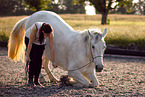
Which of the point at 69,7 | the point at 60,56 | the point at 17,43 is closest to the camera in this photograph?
the point at 60,56

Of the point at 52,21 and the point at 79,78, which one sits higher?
the point at 52,21

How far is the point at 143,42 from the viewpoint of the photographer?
35.2ft

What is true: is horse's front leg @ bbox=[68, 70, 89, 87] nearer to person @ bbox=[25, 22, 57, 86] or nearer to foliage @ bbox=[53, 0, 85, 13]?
person @ bbox=[25, 22, 57, 86]

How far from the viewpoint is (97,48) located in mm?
4184

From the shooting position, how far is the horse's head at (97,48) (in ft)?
13.6

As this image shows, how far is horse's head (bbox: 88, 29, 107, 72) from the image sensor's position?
4136mm

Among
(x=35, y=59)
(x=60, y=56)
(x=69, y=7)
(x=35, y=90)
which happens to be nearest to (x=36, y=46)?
(x=35, y=59)

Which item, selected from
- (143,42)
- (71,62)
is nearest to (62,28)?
(71,62)

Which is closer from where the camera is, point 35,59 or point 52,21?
point 35,59

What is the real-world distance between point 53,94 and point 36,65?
0.74 metres

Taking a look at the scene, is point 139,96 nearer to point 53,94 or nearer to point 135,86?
point 135,86

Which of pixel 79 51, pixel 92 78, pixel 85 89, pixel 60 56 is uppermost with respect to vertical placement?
pixel 79 51

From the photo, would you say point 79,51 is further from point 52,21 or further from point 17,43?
point 17,43

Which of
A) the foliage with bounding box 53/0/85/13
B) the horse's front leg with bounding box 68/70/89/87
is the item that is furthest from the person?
the foliage with bounding box 53/0/85/13
